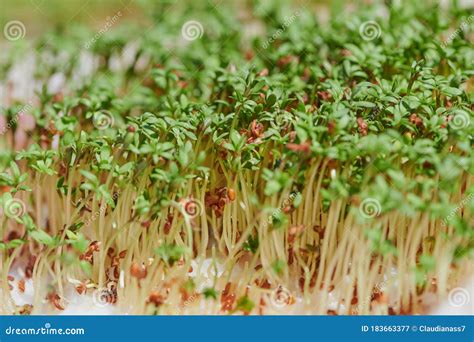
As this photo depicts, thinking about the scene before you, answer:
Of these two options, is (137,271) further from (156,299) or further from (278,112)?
(278,112)

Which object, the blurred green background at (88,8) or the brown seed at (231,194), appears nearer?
the brown seed at (231,194)

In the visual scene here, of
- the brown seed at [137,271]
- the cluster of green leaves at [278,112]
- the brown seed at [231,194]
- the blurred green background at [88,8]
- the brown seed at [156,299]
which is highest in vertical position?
the blurred green background at [88,8]

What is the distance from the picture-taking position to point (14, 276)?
1.88 meters

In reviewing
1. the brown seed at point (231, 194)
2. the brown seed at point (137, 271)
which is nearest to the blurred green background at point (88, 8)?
the brown seed at point (231, 194)

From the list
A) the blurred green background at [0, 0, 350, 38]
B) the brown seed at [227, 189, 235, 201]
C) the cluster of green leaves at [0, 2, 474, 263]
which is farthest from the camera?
the blurred green background at [0, 0, 350, 38]

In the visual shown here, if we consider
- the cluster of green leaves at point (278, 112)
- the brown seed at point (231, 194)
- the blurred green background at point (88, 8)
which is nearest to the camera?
the cluster of green leaves at point (278, 112)

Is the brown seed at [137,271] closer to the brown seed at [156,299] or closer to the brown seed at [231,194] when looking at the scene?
the brown seed at [156,299]

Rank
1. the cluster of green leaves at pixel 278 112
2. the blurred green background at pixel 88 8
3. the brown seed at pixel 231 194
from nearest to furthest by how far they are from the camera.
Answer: the cluster of green leaves at pixel 278 112
the brown seed at pixel 231 194
the blurred green background at pixel 88 8

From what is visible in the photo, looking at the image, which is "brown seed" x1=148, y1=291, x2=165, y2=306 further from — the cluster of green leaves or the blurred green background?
the blurred green background

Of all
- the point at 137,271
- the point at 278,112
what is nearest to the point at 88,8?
the point at 278,112

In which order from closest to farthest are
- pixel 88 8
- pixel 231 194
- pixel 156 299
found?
pixel 156 299 < pixel 231 194 < pixel 88 8

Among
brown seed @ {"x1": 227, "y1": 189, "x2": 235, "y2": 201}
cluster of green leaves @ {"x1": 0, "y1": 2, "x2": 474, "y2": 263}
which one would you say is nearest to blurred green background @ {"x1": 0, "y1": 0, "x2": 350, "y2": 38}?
cluster of green leaves @ {"x1": 0, "y1": 2, "x2": 474, "y2": 263}
